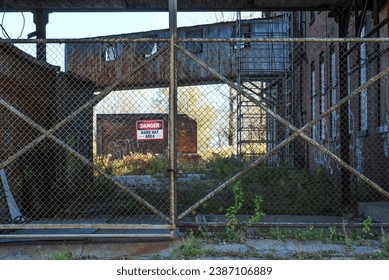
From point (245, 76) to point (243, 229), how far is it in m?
13.1

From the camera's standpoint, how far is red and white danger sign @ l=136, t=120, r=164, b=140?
6.36 meters

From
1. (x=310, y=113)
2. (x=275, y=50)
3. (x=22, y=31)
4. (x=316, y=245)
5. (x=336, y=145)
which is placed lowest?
(x=316, y=245)

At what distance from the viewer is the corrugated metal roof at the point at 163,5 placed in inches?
365

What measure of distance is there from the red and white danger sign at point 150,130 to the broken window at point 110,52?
48.5 ft

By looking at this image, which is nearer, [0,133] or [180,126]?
[0,133]

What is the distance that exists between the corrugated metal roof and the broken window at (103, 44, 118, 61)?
11059 mm

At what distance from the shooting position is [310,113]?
55.6ft

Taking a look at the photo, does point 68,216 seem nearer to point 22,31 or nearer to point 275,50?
point 22,31

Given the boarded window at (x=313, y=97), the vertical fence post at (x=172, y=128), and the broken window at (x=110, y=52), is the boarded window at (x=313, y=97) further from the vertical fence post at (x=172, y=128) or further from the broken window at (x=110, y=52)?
the vertical fence post at (x=172, y=128)

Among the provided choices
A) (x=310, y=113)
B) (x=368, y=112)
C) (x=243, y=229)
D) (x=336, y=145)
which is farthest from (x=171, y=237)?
(x=310, y=113)

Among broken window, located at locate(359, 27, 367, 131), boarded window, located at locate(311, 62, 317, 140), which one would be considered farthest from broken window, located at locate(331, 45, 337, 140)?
boarded window, located at locate(311, 62, 317, 140)

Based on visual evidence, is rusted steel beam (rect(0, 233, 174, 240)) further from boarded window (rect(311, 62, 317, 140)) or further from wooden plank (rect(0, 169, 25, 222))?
boarded window (rect(311, 62, 317, 140))

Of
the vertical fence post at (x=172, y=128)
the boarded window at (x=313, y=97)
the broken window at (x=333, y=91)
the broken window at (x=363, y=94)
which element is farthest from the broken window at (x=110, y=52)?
the vertical fence post at (x=172, y=128)

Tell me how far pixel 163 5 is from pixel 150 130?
4.10 m
